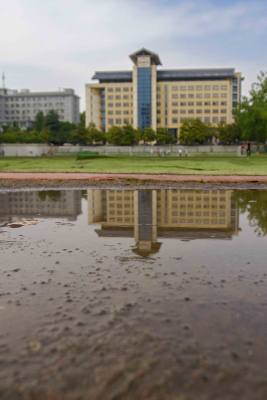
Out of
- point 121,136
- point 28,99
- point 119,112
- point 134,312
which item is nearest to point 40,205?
point 134,312

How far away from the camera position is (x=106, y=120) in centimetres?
13288

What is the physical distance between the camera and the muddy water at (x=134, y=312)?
3641 millimetres

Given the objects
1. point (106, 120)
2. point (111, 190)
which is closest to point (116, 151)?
point (106, 120)

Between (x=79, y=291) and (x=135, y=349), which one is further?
(x=79, y=291)

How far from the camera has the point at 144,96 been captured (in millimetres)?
124938

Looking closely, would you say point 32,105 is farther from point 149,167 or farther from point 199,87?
point 149,167

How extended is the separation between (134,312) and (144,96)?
124 metres

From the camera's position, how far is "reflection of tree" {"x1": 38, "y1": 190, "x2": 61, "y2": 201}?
663 inches

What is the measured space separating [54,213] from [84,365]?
31.1 feet

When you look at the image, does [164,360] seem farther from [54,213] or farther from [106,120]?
[106,120]

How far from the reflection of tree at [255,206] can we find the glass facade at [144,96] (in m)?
110

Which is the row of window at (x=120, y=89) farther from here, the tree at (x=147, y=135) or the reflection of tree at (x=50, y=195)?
the reflection of tree at (x=50, y=195)

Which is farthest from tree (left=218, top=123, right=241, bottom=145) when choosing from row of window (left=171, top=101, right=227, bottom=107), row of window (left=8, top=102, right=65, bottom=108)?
row of window (left=8, top=102, right=65, bottom=108)

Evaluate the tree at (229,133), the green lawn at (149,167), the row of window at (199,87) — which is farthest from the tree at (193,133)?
the green lawn at (149,167)
